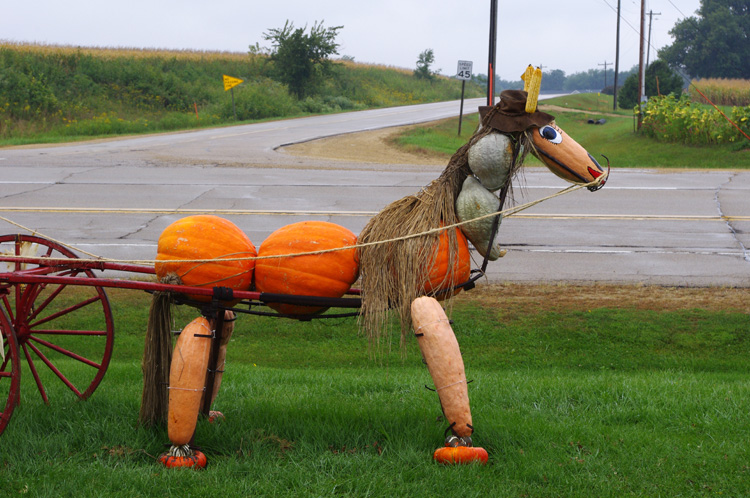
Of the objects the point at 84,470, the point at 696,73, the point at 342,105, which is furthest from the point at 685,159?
the point at 696,73

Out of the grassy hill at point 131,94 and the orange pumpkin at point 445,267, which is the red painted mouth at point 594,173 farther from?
the grassy hill at point 131,94

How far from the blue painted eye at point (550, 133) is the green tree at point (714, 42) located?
77800 mm

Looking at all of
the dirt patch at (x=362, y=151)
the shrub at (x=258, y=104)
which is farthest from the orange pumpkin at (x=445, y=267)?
the shrub at (x=258, y=104)

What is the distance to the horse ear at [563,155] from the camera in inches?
145

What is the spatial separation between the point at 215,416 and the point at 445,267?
1713 millimetres

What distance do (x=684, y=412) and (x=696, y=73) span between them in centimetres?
7998

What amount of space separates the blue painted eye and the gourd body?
206 centimetres

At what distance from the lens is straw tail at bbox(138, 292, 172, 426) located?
153 inches

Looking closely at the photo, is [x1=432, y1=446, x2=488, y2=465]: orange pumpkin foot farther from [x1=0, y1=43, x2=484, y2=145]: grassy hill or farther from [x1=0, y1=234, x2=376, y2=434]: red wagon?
[x1=0, y1=43, x2=484, y2=145]: grassy hill

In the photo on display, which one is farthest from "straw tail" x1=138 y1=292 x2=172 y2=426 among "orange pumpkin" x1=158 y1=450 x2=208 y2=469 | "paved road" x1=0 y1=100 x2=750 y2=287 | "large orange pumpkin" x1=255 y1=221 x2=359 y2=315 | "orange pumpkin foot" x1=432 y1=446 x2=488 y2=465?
"paved road" x1=0 y1=100 x2=750 y2=287

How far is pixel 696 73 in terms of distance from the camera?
245 ft

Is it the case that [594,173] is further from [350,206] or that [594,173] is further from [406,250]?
[350,206]

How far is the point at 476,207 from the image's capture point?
369 cm

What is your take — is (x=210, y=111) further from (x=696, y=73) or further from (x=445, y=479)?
(x=696, y=73)
